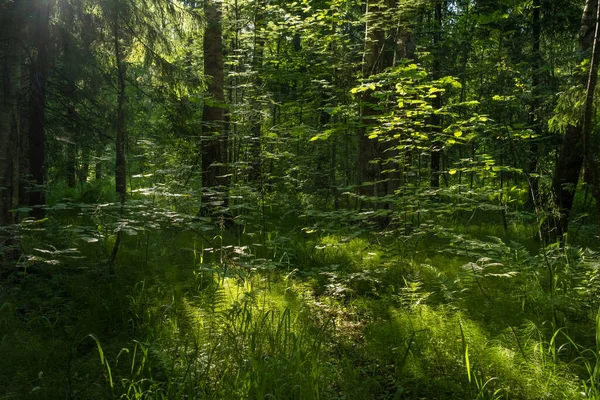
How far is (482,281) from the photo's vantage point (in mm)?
5012

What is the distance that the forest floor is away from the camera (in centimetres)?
→ 284

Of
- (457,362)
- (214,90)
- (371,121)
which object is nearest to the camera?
(457,362)

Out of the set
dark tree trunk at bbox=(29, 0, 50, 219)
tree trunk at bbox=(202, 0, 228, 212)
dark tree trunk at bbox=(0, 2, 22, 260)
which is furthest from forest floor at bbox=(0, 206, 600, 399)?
tree trunk at bbox=(202, 0, 228, 212)

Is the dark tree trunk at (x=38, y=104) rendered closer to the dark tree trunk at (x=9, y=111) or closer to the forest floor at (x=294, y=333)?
the dark tree trunk at (x=9, y=111)

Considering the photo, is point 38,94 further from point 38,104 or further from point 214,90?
point 214,90

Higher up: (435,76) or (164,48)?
(435,76)

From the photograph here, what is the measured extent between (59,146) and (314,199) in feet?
21.6

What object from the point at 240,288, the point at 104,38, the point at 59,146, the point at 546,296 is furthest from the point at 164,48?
the point at 546,296

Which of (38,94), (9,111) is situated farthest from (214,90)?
(9,111)

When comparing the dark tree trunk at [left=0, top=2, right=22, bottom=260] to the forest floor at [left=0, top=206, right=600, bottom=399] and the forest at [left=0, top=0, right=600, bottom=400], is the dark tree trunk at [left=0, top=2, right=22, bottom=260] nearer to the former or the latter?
the forest at [left=0, top=0, right=600, bottom=400]

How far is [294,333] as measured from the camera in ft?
11.4

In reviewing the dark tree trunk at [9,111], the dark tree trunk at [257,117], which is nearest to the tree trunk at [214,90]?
the dark tree trunk at [257,117]

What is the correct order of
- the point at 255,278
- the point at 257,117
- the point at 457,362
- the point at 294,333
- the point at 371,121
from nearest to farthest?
the point at 457,362, the point at 294,333, the point at 255,278, the point at 257,117, the point at 371,121

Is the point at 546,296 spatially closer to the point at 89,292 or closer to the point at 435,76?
the point at 89,292
